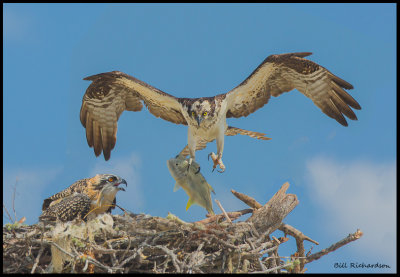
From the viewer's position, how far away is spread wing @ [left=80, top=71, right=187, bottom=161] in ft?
32.6

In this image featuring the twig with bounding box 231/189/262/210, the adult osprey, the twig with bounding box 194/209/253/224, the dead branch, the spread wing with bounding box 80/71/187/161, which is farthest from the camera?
the spread wing with bounding box 80/71/187/161

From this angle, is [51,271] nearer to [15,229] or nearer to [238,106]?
[15,229]

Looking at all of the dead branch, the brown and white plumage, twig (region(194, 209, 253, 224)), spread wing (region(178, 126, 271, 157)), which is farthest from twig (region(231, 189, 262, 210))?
the brown and white plumage

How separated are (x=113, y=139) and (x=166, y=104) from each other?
151 centimetres

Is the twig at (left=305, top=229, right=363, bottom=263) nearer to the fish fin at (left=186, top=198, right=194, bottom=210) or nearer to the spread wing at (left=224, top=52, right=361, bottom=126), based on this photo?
the fish fin at (left=186, top=198, right=194, bottom=210)

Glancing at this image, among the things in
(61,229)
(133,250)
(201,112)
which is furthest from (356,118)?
(61,229)

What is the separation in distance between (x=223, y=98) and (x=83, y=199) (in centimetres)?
313

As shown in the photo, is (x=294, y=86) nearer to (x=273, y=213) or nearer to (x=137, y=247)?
(x=273, y=213)

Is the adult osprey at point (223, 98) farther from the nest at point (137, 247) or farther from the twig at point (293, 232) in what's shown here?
the nest at point (137, 247)

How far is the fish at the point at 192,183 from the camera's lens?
8633 millimetres

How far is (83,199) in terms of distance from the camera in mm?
8016

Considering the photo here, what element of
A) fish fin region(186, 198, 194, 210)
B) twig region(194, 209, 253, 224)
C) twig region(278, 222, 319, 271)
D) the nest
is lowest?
the nest

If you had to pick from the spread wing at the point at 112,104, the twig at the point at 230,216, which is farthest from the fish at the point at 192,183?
the spread wing at the point at 112,104

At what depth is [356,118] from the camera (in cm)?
948
